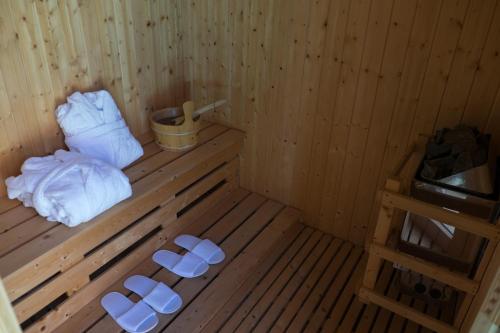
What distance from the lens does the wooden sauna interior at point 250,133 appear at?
1.66 metres

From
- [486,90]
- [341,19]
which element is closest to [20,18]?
[341,19]

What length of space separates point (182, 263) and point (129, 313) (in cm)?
36

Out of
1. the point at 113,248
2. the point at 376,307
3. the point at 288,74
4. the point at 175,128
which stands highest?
the point at 288,74

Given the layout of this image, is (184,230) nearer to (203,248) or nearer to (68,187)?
(203,248)

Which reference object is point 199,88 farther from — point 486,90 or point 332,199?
point 486,90

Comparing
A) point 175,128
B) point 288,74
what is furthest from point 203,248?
point 288,74

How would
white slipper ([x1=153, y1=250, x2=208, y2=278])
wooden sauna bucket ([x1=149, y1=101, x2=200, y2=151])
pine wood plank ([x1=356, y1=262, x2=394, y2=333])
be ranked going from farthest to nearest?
wooden sauna bucket ([x1=149, y1=101, x2=200, y2=151]) < white slipper ([x1=153, y1=250, x2=208, y2=278]) < pine wood plank ([x1=356, y1=262, x2=394, y2=333])

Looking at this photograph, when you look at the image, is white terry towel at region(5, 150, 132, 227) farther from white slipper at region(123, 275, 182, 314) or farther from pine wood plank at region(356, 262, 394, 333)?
pine wood plank at region(356, 262, 394, 333)

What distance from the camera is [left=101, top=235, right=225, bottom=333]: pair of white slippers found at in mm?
1740

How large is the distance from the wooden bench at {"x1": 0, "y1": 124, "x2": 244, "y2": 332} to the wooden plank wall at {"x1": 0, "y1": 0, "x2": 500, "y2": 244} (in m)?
0.27

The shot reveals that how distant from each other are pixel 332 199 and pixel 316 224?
22 centimetres

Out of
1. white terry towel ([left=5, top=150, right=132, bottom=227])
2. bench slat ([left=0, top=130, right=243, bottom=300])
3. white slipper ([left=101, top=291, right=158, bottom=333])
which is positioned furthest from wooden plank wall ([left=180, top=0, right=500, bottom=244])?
white slipper ([left=101, top=291, right=158, bottom=333])

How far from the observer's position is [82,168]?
173 cm

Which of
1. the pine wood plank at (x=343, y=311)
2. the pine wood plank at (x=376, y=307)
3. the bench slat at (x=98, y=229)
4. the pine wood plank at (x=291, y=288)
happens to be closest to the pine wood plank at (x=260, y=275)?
the pine wood plank at (x=291, y=288)
